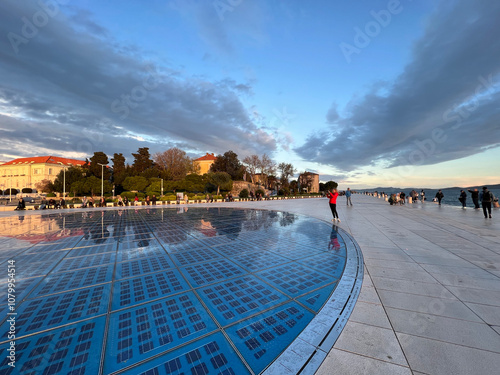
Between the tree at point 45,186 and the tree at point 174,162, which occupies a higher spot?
the tree at point 174,162

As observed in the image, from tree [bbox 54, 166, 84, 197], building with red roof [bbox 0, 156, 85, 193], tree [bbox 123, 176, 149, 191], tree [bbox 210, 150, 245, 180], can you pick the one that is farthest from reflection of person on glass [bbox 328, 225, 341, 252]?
building with red roof [bbox 0, 156, 85, 193]

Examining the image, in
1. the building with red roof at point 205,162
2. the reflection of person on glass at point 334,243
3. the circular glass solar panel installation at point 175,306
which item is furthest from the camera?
the building with red roof at point 205,162

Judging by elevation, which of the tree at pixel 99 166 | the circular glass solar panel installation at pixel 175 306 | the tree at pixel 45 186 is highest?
the tree at pixel 99 166

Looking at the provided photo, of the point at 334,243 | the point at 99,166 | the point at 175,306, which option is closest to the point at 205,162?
the point at 99,166

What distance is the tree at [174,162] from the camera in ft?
155

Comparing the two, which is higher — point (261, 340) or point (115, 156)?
point (115, 156)

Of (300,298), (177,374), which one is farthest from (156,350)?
(300,298)

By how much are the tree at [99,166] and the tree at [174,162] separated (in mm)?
10552

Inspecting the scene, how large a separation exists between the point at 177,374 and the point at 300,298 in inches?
77.9

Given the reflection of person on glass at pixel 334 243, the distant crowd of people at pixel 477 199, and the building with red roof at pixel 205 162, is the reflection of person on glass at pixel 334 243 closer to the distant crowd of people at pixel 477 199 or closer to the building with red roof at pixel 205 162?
the distant crowd of people at pixel 477 199

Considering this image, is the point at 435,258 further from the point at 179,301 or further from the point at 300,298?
the point at 179,301

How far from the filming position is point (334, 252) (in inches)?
216

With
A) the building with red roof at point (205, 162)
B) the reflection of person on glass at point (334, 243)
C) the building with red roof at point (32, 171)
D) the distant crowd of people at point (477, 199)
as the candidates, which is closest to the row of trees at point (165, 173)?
the building with red roof at point (32, 171)

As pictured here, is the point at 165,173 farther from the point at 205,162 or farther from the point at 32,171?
the point at 32,171
